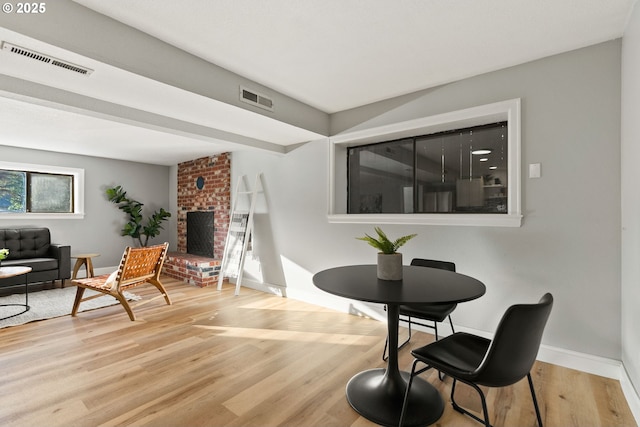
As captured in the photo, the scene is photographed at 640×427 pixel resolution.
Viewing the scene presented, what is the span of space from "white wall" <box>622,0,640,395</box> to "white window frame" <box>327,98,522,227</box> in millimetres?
636

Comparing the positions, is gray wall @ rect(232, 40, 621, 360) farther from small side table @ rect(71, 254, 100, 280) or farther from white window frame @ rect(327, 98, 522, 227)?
small side table @ rect(71, 254, 100, 280)

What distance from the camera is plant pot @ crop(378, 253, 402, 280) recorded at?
1.95 metres

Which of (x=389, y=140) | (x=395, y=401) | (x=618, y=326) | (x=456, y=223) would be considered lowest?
(x=395, y=401)

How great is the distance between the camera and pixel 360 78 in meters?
2.89

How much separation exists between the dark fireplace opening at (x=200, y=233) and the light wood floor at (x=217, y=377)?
2376 millimetres

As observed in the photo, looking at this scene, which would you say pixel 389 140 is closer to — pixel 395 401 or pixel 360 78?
pixel 360 78

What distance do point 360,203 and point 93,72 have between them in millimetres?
2877

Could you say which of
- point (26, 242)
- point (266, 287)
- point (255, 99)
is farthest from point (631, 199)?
point (26, 242)

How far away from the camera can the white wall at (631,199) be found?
1811 millimetres

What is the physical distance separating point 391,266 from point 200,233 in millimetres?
4859

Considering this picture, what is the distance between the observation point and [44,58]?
1940 millimetres

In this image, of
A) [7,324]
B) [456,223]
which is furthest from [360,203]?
[7,324]
